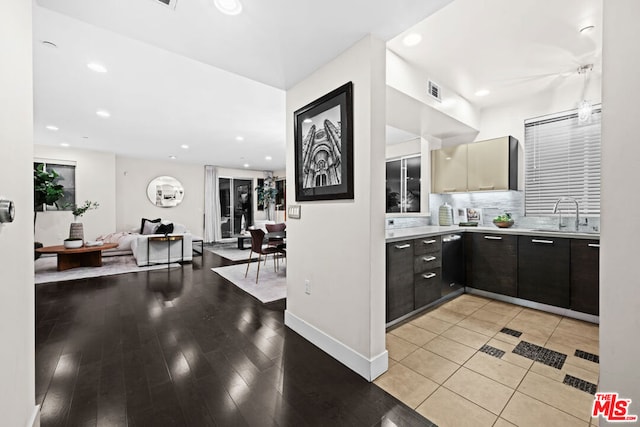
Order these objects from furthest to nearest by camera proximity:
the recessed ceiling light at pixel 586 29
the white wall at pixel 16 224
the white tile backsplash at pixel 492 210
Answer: the white tile backsplash at pixel 492 210 < the recessed ceiling light at pixel 586 29 < the white wall at pixel 16 224

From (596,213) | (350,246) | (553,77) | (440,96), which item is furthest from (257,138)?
(596,213)

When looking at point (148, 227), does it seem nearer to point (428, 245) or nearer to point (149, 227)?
point (149, 227)

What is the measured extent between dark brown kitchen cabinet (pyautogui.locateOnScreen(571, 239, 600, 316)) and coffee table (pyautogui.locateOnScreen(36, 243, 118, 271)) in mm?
7035

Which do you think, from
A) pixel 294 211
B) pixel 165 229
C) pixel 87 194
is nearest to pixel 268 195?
pixel 165 229

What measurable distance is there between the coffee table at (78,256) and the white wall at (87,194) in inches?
62.7

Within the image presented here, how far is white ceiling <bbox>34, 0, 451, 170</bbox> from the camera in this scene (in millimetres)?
1552

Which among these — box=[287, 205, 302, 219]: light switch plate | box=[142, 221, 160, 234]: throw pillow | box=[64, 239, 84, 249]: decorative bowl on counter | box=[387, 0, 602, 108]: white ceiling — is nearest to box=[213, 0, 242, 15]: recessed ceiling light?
box=[387, 0, 602, 108]: white ceiling

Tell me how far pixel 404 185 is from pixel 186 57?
140 inches

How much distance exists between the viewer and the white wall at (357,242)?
5.82 ft

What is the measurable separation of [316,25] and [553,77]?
291cm

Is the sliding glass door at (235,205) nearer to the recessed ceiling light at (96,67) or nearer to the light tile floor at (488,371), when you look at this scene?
the recessed ceiling light at (96,67)

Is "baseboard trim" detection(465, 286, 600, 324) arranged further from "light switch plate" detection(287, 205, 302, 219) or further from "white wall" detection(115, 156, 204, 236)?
"white wall" detection(115, 156, 204, 236)

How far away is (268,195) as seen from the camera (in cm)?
953

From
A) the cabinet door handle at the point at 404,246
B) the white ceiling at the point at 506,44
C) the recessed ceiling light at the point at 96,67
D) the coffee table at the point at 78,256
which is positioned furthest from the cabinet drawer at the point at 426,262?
the coffee table at the point at 78,256
